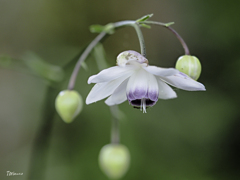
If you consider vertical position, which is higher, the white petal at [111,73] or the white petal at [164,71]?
the white petal at [111,73]

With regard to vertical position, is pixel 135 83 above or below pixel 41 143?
above

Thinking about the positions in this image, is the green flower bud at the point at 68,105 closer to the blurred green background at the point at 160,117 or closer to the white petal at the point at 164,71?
the white petal at the point at 164,71

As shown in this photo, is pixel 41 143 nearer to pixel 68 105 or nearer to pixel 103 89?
pixel 68 105

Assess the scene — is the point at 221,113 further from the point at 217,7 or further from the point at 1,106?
the point at 1,106

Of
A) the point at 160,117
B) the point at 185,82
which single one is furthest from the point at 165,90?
the point at 160,117

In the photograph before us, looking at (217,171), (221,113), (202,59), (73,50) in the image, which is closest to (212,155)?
(217,171)

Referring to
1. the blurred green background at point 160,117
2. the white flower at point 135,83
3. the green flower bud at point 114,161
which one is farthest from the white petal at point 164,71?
the blurred green background at point 160,117

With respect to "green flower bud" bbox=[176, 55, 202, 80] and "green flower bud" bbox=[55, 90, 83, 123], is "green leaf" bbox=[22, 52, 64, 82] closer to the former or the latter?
"green flower bud" bbox=[55, 90, 83, 123]

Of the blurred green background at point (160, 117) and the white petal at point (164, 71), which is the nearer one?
the white petal at point (164, 71)
